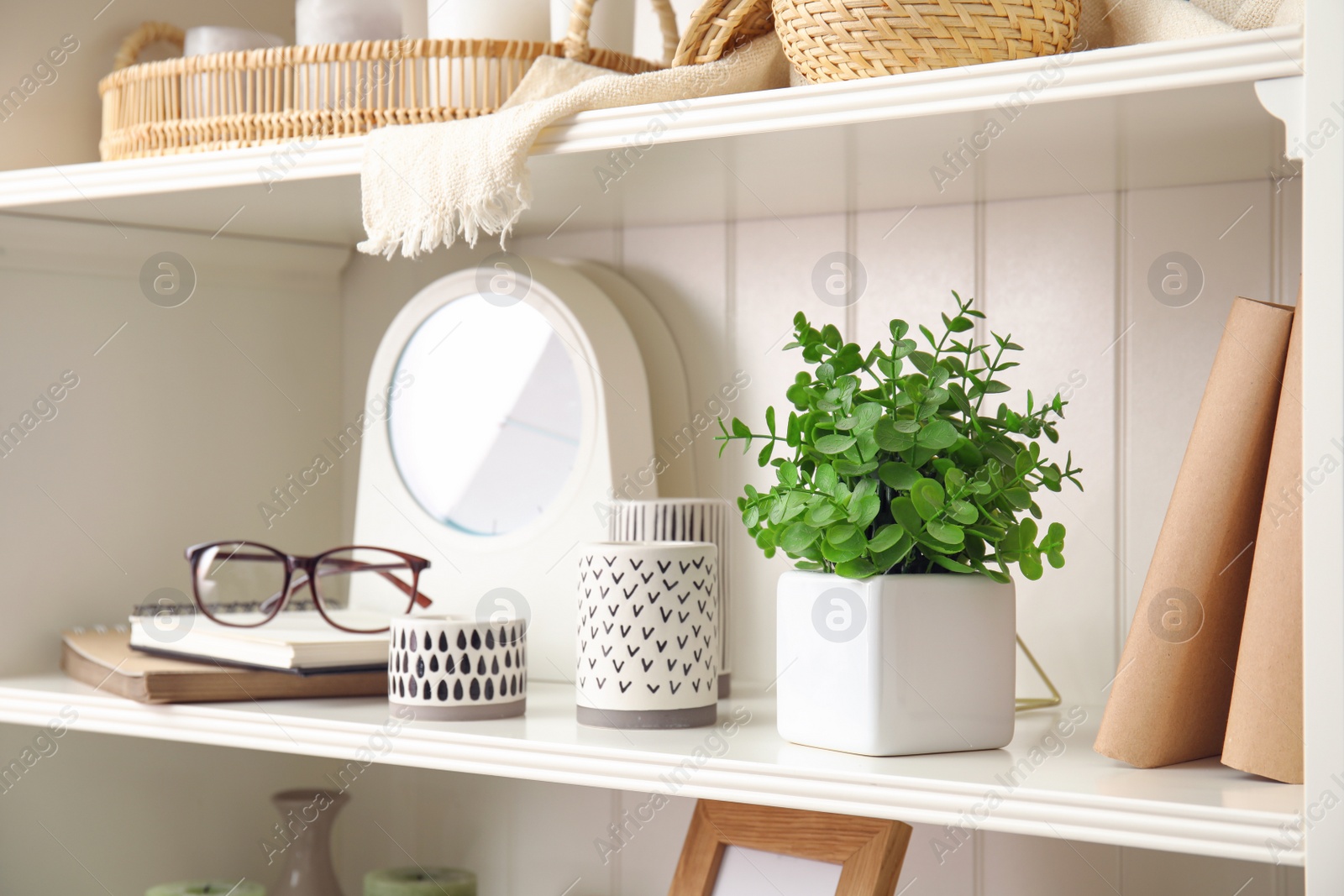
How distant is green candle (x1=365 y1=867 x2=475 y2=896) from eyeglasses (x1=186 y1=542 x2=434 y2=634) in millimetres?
232

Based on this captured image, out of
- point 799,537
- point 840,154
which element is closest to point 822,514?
point 799,537

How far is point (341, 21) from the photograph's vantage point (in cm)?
100

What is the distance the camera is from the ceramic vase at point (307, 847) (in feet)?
3.71

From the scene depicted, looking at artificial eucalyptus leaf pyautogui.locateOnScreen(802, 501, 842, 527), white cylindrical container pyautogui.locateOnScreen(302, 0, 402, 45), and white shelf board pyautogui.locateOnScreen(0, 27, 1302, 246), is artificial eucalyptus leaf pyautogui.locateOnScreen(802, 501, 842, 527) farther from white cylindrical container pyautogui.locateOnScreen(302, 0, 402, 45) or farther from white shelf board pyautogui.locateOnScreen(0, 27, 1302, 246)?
white cylindrical container pyautogui.locateOnScreen(302, 0, 402, 45)

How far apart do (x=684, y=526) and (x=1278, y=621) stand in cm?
42

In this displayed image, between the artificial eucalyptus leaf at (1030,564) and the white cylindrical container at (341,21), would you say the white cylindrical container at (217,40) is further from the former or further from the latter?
the artificial eucalyptus leaf at (1030,564)

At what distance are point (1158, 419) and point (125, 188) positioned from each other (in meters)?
0.78

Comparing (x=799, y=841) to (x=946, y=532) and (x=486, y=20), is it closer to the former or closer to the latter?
(x=946, y=532)

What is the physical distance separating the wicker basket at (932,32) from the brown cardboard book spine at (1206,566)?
0.19 metres

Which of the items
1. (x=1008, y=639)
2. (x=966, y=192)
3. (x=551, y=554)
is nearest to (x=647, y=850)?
(x=551, y=554)

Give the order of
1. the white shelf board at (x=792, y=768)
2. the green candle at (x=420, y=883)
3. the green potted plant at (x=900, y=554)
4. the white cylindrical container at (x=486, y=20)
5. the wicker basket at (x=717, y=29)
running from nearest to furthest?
1. the white shelf board at (x=792, y=768)
2. the green potted plant at (x=900, y=554)
3. the wicker basket at (x=717, y=29)
4. the white cylindrical container at (x=486, y=20)
5. the green candle at (x=420, y=883)

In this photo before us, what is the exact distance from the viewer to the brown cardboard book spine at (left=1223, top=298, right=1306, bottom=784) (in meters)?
0.65

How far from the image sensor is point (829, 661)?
74 centimetres

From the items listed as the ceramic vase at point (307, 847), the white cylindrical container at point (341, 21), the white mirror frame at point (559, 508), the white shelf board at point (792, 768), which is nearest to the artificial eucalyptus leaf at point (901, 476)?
the white shelf board at point (792, 768)
